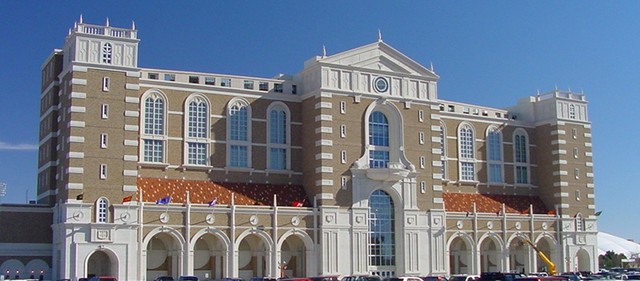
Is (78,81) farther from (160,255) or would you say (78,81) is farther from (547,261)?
(547,261)

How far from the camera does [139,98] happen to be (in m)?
70.8

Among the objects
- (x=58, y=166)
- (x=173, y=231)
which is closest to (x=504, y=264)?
(x=173, y=231)

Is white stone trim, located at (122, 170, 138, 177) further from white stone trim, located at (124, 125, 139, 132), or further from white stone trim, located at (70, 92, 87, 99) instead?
white stone trim, located at (70, 92, 87, 99)

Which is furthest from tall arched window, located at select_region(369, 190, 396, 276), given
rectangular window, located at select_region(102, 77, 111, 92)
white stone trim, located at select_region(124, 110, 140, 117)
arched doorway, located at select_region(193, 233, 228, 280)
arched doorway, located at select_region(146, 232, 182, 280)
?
rectangular window, located at select_region(102, 77, 111, 92)

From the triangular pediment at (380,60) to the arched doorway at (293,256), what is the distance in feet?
51.9

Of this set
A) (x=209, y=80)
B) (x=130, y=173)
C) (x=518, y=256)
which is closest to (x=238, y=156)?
(x=209, y=80)

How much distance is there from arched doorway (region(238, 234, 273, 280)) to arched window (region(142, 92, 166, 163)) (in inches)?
396

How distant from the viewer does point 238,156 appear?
2972 inches

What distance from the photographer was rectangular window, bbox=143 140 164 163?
71438mm

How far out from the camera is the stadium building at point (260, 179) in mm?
66000

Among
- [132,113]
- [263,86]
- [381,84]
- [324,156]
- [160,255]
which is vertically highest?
[381,84]

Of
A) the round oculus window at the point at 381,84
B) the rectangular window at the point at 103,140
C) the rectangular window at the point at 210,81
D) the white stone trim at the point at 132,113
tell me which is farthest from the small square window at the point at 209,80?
the round oculus window at the point at 381,84

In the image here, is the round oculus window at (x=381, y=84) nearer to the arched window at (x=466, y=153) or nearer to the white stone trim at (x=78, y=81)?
the arched window at (x=466, y=153)

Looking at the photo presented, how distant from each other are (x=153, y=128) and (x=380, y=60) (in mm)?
21387
